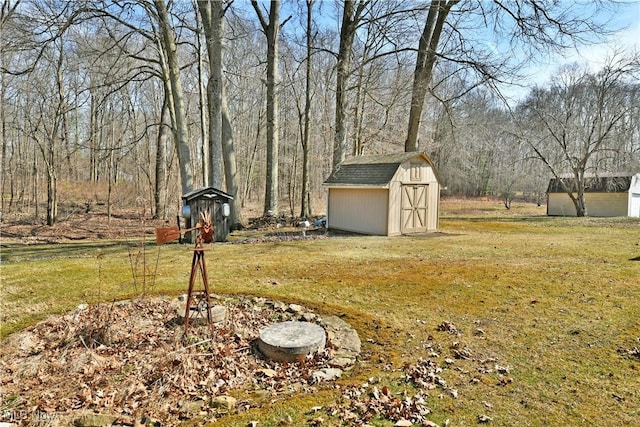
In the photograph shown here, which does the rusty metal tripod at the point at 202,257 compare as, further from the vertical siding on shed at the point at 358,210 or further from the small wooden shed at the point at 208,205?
the vertical siding on shed at the point at 358,210

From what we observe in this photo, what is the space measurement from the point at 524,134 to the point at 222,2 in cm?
1894

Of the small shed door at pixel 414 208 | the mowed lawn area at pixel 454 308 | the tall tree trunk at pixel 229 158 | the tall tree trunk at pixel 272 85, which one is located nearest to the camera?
the mowed lawn area at pixel 454 308

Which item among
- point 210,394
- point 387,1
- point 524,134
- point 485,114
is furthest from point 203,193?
point 485,114

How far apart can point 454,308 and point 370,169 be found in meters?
7.94

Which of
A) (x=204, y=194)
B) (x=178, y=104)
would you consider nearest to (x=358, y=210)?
(x=204, y=194)

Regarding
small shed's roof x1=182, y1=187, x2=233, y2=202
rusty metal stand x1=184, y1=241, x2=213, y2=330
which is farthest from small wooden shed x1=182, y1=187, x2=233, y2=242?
rusty metal stand x1=184, y1=241, x2=213, y2=330

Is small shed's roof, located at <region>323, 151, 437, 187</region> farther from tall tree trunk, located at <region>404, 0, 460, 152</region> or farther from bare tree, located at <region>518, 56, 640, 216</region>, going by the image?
bare tree, located at <region>518, 56, 640, 216</region>

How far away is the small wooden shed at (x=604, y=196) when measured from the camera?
22.5 meters

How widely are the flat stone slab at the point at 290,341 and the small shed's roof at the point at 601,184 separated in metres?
23.6

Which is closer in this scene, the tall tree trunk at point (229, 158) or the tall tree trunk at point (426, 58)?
the tall tree trunk at point (229, 158)

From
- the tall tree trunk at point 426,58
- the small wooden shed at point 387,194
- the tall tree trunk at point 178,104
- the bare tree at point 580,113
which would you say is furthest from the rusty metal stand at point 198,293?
the bare tree at point 580,113

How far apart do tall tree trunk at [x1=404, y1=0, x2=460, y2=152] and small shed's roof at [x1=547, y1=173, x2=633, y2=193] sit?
1314cm

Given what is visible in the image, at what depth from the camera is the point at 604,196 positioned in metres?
23.3

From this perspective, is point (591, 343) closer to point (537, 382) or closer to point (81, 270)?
point (537, 382)
